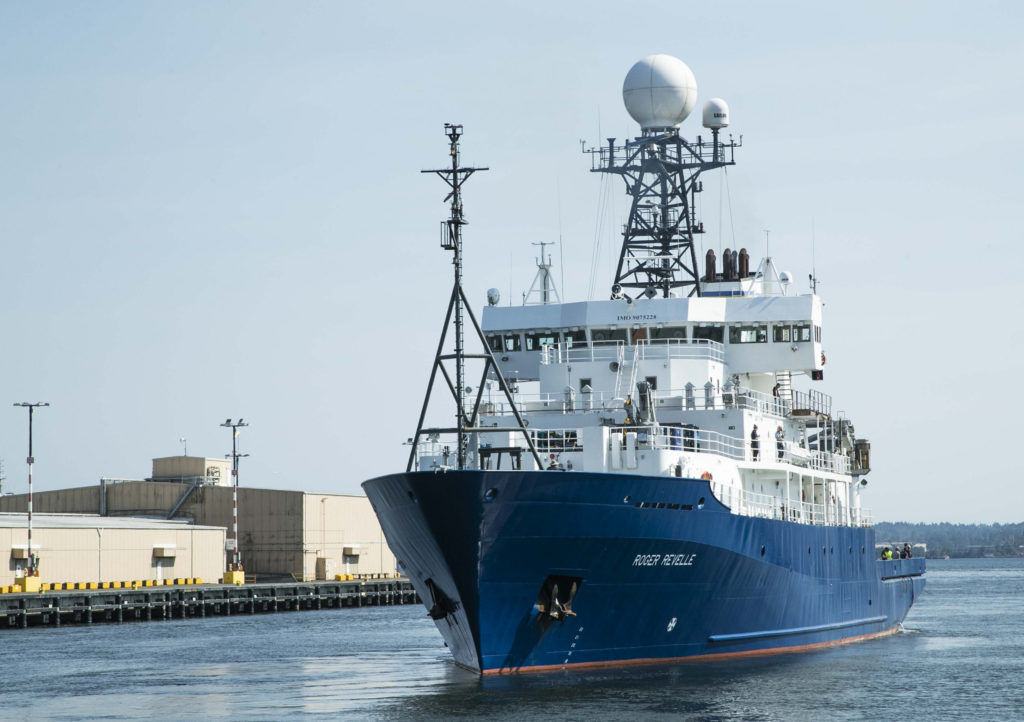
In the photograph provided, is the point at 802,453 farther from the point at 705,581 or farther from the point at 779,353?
the point at 705,581

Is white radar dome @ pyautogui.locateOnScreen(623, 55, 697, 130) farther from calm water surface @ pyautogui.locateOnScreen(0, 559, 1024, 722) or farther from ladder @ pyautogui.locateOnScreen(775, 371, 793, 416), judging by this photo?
calm water surface @ pyautogui.locateOnScreen(0, 559, 1024, 722)

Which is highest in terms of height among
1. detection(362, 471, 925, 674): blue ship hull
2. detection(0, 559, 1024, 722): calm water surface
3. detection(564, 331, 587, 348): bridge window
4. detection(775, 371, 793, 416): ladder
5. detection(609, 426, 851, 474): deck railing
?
detection(564, 331, 587, 348): bridge window

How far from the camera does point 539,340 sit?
3853 centimetres

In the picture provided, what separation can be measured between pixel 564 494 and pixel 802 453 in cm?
1394

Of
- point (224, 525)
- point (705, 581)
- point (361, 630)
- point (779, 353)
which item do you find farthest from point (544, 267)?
point (224, 525)

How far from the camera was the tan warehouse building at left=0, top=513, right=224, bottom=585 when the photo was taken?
59469 millimetres

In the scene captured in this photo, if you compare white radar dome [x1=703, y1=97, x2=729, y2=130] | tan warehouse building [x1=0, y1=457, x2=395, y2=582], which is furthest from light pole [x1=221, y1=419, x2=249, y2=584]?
white radar dome [x1=703, y1=97, x2=729, y2=130]

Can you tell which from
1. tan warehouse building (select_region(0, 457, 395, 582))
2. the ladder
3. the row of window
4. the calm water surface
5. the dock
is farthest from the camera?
tan warehouse building (select_region(0, 457, 395, 582))

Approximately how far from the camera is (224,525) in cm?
7412

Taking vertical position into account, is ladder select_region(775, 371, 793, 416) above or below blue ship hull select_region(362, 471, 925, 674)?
above

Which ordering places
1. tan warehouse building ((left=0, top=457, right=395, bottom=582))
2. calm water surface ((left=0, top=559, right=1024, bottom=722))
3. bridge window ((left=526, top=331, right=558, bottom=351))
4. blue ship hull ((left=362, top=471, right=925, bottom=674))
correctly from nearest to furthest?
calm water surface ((left=0, top=559, right=1024, bottom=722))
blue ship hull ((left=362, top=471, right=925, bottom=674))
bridge window ((left=526, top=331, right=558, bottom=351))
tan warehouse building ((left=0, top=457, right=395, bottom=582))

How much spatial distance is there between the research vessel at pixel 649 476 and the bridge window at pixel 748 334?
0.04 meters

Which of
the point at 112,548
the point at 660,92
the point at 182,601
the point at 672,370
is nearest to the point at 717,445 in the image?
the point at 672,370

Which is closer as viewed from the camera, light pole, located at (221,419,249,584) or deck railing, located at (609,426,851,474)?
deck railing, located at (609,426,851,474)
